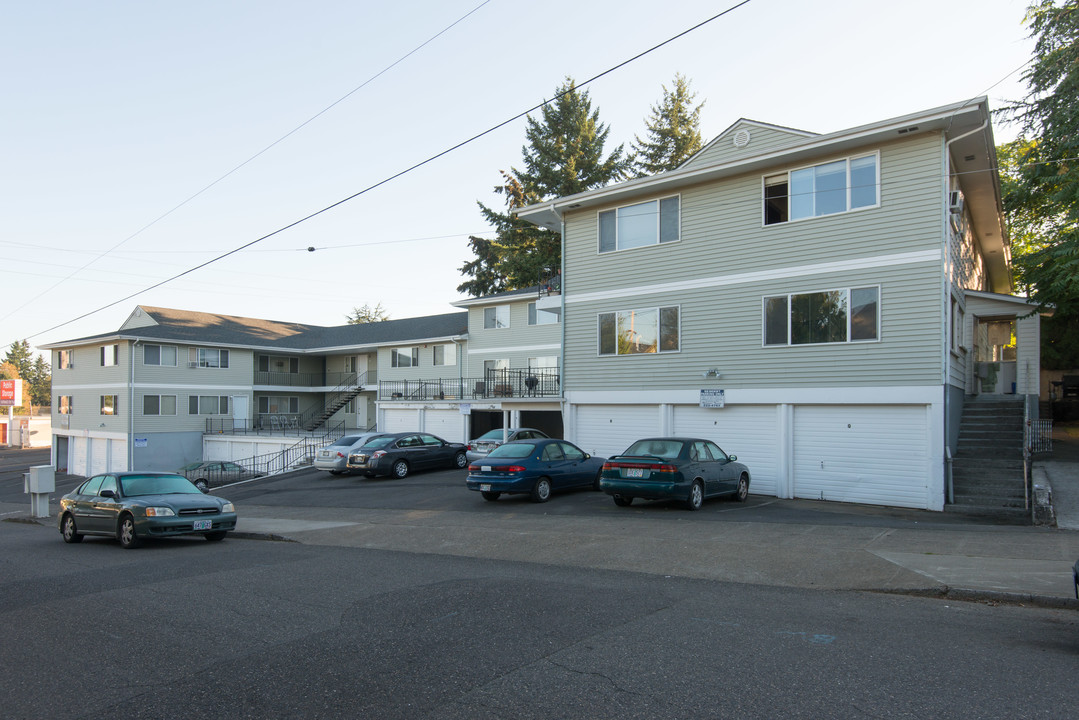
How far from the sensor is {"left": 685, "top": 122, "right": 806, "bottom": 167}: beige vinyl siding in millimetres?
18469

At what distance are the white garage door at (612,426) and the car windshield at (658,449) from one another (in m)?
4.80

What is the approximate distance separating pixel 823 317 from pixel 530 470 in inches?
312

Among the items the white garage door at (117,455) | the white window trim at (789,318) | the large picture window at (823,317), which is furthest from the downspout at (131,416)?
the large picture window at (823,317)

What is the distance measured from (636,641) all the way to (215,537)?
35.5 ft

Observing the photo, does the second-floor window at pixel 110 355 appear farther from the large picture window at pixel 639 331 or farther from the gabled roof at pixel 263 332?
the large picture window at pixel 639 331

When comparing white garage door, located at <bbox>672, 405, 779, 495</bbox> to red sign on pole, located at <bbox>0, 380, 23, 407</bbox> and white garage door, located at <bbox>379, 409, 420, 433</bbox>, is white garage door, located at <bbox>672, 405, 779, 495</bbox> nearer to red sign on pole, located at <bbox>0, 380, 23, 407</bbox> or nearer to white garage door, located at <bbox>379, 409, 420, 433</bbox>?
white garage door, located at <bbox>379, 409, 420, 433</bbox>

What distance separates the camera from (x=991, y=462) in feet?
54.4

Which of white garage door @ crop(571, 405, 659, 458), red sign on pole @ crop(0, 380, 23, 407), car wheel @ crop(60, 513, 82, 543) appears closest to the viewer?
car wheel @ crop(60, 513, 82, 543)

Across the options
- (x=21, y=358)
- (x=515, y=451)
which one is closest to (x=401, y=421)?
(x=515, y=451)

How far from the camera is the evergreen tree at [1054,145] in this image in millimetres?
18984

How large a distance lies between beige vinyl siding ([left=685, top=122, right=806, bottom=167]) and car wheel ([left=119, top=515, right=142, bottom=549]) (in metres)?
15.6

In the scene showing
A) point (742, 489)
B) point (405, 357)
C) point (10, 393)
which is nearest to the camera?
point (742, 489)

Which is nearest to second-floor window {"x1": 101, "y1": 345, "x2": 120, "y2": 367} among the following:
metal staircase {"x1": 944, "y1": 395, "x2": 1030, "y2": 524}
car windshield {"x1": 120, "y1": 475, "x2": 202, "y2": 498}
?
car windshield {"x1": 120, "y1": 475, "x2": 202, "y2": 498}

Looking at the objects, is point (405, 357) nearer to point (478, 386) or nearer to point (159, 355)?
point (478, 386)
